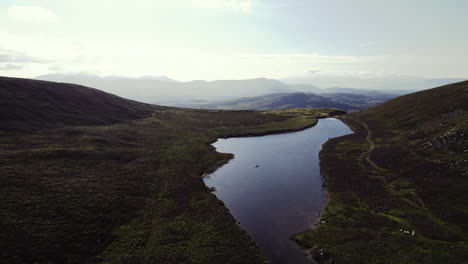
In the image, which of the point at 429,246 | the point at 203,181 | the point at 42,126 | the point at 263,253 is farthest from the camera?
the point at 42,126

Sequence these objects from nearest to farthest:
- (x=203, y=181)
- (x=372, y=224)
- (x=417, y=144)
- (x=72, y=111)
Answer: (x=372, y=224) < (x=203, y=181) < (x=417, y=144) < (x=72, y=111)

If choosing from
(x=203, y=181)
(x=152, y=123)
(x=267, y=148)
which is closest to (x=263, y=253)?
(x=203, y=181)

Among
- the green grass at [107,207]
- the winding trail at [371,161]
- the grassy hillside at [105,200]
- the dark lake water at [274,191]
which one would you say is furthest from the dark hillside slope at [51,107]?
the winding trail at [371,161]

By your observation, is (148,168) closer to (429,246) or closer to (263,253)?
(263,253)

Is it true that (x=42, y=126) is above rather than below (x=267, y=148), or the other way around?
above

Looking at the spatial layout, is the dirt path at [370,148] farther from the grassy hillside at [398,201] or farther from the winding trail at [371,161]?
the grassy hillside at [398,201]

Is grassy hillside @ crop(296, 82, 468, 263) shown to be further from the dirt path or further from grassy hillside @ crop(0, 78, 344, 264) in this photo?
grassy hillside @ crop(0, 78, 344, 264)

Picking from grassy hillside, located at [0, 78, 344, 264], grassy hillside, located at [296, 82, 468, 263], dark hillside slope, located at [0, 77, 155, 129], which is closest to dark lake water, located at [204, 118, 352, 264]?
grassy hillside, located at [296, 82, 468, 263]
